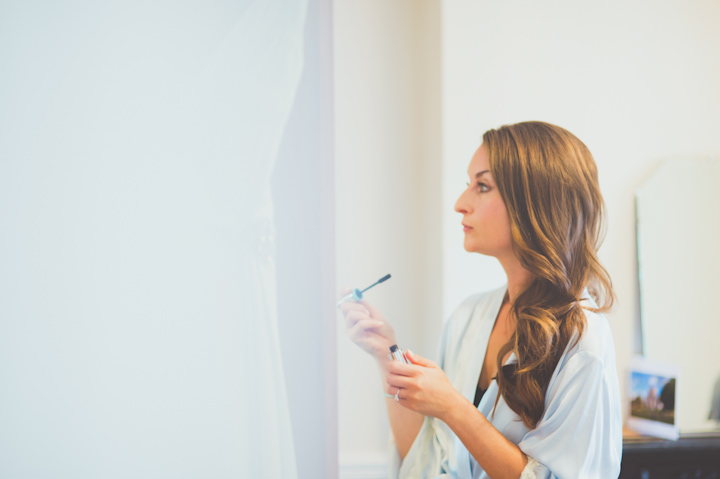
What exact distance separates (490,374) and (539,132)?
0.47 m

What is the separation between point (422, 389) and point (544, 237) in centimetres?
34

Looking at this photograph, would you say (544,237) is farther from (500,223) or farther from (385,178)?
(385,178)

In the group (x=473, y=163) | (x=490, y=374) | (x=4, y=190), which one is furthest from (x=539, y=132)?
(x=4, y=190)

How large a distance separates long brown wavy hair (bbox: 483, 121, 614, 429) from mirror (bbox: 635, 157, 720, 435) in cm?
71

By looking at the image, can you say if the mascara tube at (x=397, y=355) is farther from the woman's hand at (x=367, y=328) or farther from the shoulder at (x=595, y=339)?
the shoulder at (x=595, y=339)

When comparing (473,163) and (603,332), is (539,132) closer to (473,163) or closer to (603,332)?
(473,163)

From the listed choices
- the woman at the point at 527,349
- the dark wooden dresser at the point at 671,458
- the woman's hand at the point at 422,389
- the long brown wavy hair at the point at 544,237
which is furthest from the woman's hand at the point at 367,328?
the dark wooden dresser at the point at 671,458

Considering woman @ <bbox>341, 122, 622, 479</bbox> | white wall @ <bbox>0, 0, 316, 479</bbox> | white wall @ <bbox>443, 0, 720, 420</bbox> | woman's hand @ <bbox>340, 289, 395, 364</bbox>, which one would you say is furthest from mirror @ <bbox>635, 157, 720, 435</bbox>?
white wall @ <bbox>0, 0, 316, 479</bbox>

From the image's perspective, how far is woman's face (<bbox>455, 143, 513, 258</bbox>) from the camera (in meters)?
0.86

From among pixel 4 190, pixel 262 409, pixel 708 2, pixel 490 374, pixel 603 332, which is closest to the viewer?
pixel 4 190

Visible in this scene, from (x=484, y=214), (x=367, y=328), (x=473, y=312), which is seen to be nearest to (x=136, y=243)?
(x=367, y=328)

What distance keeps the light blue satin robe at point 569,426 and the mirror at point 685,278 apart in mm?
688

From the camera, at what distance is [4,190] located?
57 centimetres

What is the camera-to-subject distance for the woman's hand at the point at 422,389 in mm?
756
